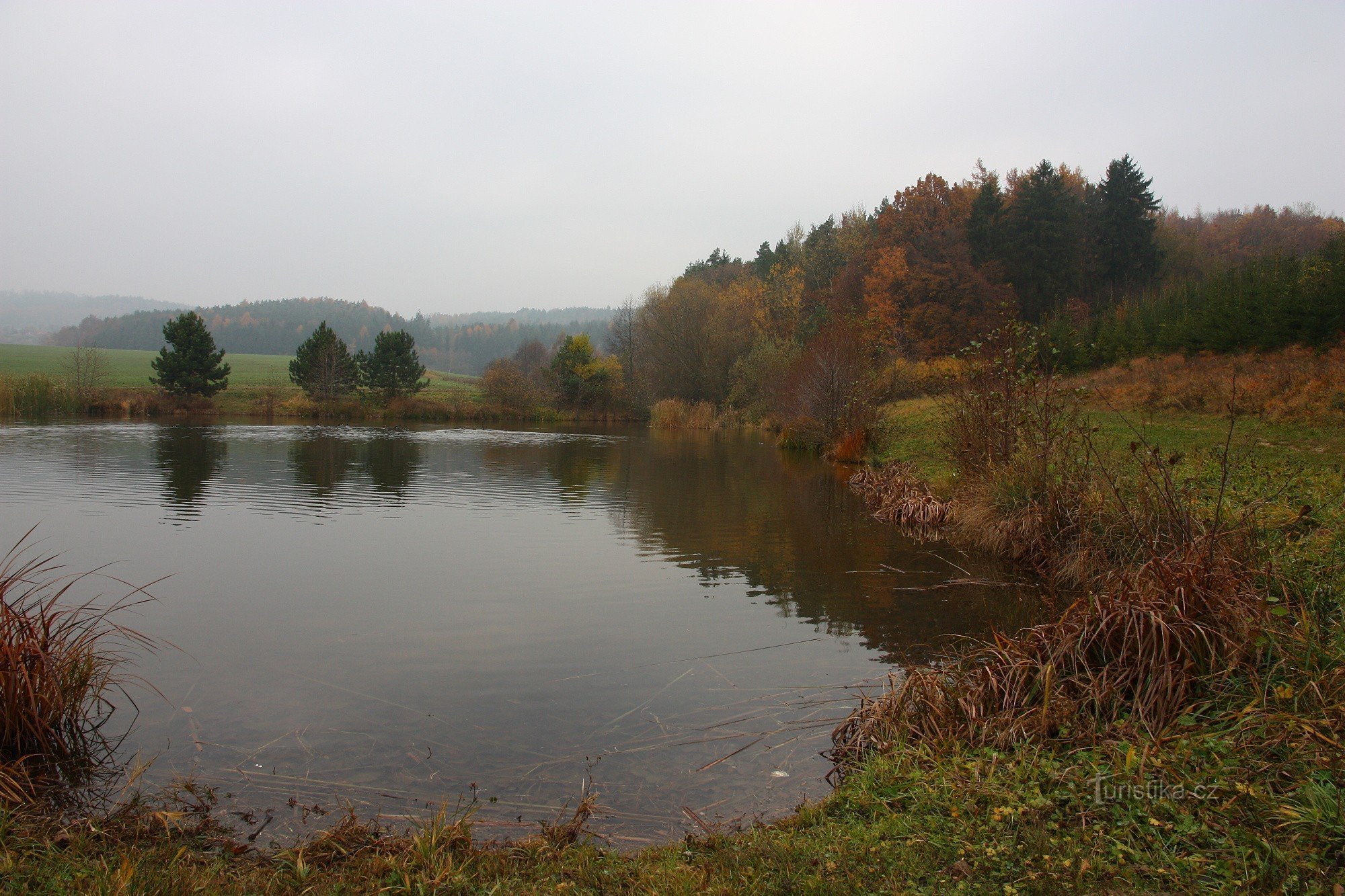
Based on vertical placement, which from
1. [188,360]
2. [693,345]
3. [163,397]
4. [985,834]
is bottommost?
[985,834]

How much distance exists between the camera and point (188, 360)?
4738 centimetres

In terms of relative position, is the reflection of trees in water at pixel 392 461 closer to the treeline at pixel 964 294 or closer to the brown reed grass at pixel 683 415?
the treeline at pixel 964 294

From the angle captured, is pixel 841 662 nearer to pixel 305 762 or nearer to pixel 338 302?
pixel 305 762

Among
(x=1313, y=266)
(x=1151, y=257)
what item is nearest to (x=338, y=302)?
(x=1151, y=257)

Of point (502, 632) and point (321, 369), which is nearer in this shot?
point (502, 632)

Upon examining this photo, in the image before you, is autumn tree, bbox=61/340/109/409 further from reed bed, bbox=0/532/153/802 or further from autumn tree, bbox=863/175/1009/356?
reed bed, bbox=0/532/153/802

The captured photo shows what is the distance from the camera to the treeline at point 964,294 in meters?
27.5

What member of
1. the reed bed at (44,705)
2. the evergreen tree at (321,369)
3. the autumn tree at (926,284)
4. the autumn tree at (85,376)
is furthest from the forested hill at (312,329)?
the reed bed at (44,705)

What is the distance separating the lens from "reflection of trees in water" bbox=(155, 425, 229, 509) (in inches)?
655

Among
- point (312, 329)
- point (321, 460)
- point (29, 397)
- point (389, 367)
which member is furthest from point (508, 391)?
point (312, 329)

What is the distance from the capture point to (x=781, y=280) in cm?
5744

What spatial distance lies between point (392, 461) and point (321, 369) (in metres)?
32.2

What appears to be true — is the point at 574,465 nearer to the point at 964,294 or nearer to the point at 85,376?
the point at 964,294

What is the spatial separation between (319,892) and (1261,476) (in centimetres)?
1202
